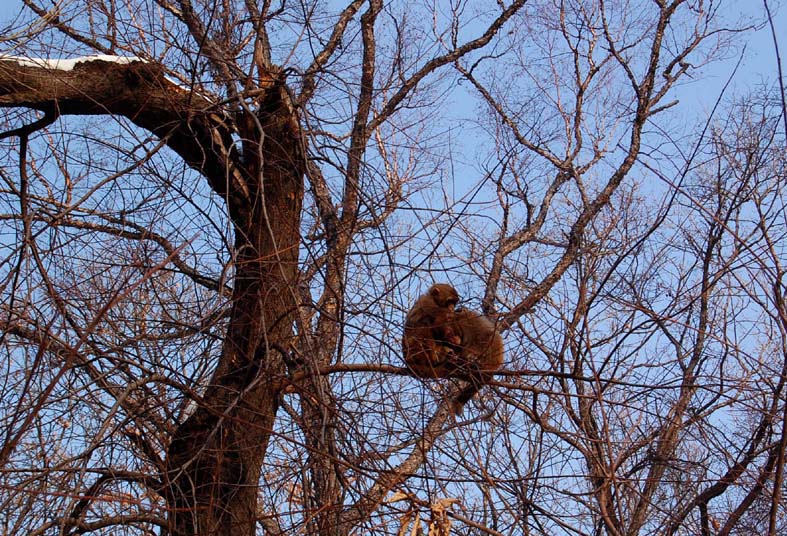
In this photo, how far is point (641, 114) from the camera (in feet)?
34.2

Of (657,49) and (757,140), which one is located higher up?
(657,49)

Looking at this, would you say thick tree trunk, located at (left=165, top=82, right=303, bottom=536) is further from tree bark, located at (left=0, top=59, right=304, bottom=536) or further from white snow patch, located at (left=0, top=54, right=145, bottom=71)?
white snow patch, located at (left=0, top=54, right=145, bottom=71)

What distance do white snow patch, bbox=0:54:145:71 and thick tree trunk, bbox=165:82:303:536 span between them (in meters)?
0.69

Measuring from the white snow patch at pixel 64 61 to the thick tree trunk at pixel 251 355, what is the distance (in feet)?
2.26

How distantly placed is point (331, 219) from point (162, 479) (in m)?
1.47

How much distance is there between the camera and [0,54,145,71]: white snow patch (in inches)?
160

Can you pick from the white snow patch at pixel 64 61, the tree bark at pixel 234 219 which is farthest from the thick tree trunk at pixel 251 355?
the white snow patch at pixel 64 61

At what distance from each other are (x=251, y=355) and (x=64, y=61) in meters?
1.72

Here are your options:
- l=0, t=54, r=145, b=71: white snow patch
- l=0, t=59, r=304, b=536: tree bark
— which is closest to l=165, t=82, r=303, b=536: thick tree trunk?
l=0, t=59, r=304, b=536: tree bark

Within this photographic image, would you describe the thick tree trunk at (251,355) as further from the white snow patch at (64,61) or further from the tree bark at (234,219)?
the white snow patch at (64,61)

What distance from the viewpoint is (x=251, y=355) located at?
4.24 m

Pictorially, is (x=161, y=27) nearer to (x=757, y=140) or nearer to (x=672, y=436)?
(x=672, y=436)

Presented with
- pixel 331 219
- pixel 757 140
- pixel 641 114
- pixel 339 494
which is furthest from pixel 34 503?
pixel 641 114

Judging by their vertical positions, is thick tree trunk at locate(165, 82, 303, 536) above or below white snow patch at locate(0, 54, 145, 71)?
below
